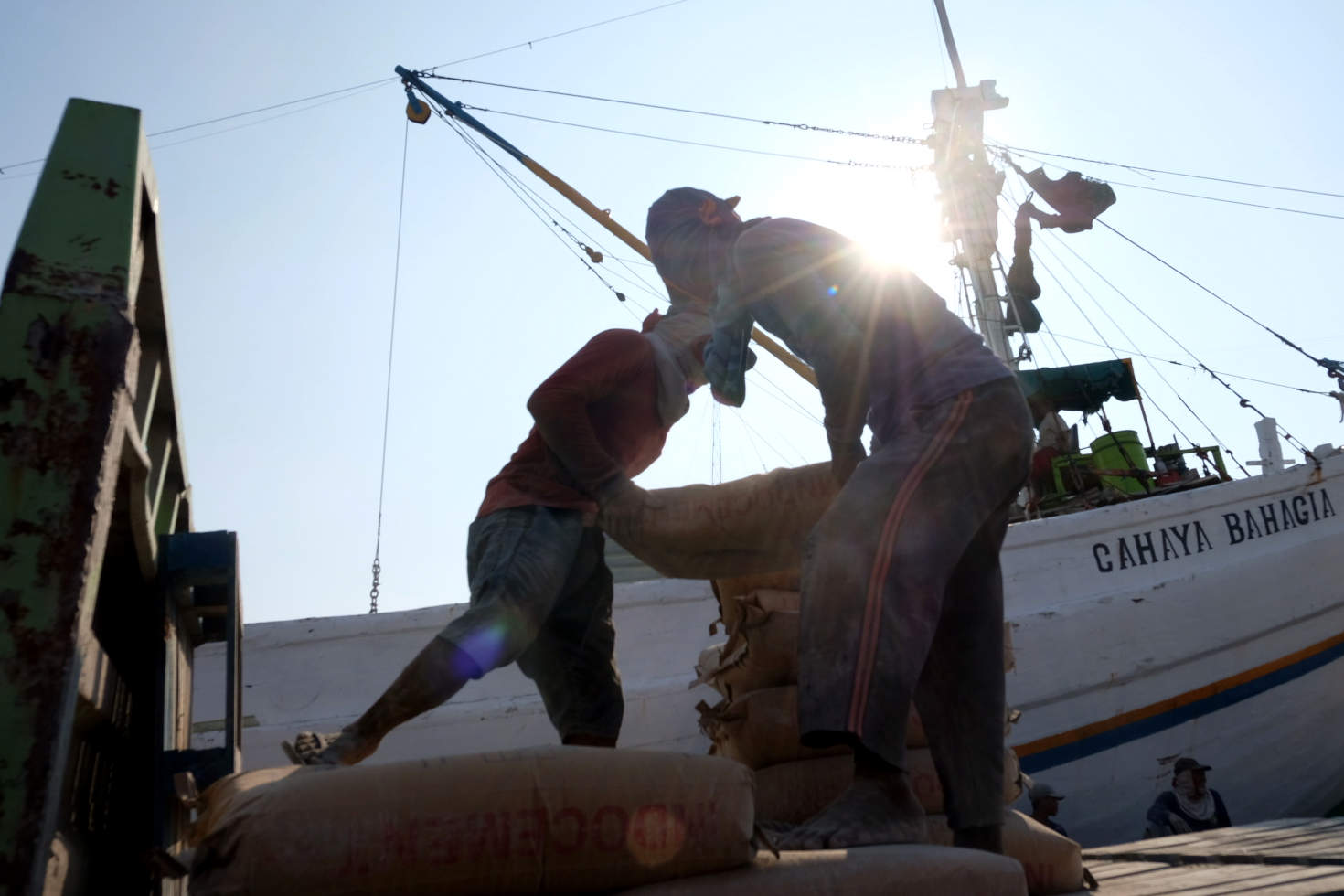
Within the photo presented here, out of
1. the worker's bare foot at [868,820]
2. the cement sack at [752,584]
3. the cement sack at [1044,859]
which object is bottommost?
the cement sack at [1044,859]

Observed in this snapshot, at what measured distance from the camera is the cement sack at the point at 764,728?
321 cm

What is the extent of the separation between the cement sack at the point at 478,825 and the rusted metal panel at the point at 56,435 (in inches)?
11.0

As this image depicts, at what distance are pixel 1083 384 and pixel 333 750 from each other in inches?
425

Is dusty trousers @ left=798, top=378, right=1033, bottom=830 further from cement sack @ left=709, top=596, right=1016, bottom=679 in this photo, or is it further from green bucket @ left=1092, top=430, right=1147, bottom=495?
green bucket @ left=1092, top=430, right=1147, bottom=495

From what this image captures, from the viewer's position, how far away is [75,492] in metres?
1.11

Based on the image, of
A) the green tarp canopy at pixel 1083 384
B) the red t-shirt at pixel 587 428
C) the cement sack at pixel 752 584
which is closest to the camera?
the red t-shirt at pixel 587 428

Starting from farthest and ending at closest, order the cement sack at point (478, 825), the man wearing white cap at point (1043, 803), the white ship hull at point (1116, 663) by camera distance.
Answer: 1. the white ship hull at point (1116, 663)
2. the man wearing white cap at point (1043, 803)
3. the cement sack at point (478, 825)

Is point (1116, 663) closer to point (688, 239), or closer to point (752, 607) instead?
point (752, 607)

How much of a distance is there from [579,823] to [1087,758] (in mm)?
6875

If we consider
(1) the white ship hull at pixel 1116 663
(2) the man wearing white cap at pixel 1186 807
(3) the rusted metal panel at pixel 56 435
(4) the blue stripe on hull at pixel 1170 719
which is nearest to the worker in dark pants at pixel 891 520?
(3) the rusted metal panel at pixel 56 435

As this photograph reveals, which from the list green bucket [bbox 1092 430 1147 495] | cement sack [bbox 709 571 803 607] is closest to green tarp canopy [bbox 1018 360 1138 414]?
green bucket [bbox 1092 430 1147 495]

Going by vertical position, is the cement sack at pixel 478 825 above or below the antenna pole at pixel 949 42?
below

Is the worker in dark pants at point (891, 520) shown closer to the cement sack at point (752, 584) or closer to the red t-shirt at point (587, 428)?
the red t-shirt at point (587, 428)

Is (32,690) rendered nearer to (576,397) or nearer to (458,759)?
(458,759)
